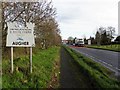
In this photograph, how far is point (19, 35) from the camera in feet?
44.3

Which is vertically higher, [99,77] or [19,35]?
[19,35]

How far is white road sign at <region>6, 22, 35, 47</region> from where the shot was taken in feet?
43.8

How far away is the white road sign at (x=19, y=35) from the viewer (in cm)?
1335

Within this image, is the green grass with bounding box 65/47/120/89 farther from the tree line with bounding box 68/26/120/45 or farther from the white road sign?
the tree line with bounding box 68/26/120/45

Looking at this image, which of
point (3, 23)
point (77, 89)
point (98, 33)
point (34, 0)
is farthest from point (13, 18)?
point (98, 33)

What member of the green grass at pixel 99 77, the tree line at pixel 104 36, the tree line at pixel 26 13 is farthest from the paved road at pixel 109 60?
the tree line at pixel 104 36

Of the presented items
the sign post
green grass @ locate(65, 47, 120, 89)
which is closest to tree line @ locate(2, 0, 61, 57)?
the sign post

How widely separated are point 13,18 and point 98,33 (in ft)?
360

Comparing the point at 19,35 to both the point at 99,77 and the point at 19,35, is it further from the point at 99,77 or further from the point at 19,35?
the point at 99,77

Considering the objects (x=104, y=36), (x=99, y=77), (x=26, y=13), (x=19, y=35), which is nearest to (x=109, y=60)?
(x=26, y=13)

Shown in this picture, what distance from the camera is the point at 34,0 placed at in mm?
22891

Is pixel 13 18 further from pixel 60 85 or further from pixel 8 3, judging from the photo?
pixel 60 85

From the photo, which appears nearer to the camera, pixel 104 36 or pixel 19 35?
pixel 19 35

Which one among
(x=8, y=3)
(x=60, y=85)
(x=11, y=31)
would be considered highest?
(x=8, y=3)
